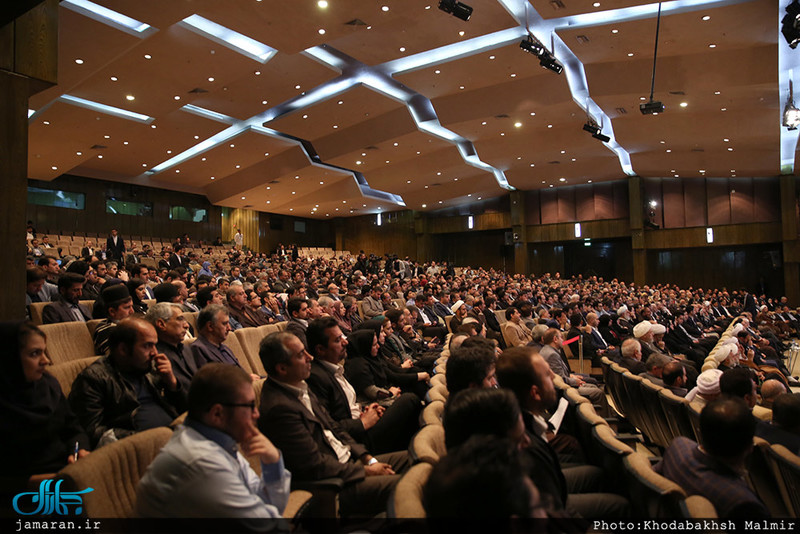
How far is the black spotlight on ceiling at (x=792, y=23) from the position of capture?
249 inches

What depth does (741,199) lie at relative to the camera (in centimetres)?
1753

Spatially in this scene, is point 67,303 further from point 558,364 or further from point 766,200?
point 766,200

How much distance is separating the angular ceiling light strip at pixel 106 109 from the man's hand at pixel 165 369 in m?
9.80

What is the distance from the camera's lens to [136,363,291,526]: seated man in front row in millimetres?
1278

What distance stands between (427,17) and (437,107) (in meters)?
4.07

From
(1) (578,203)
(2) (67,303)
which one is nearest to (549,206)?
(1) (578,203)

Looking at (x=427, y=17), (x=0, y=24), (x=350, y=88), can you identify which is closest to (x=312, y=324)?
(x=0, y=24)

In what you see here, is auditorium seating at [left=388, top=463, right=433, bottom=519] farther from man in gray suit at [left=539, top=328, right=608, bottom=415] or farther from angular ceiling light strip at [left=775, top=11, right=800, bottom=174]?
angular ceiling light strip at [left=775, top=11, right=800, bottom=174]

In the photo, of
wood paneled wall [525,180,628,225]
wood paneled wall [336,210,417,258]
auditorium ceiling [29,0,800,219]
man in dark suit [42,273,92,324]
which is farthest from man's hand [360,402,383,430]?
wood paneled wall [336,210,417,258]

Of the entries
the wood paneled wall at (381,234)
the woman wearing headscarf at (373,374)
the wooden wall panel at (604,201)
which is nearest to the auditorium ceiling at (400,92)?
the wooden wall panel at (604,201)

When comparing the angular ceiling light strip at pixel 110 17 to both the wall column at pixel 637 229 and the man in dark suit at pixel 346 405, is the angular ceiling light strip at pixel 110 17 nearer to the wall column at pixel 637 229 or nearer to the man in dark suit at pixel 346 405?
the man in dark suit at pixel 346 405

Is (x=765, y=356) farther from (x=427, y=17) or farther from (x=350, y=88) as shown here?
(x=350, y=88)

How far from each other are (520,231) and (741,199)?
300 inches

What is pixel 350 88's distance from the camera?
35.9ft
